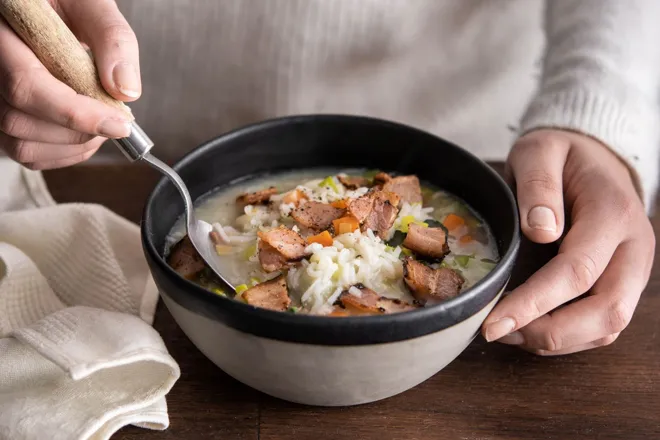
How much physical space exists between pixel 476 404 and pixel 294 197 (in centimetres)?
54

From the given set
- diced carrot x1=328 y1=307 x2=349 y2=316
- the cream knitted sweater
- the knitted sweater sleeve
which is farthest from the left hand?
the cream knitted sweater

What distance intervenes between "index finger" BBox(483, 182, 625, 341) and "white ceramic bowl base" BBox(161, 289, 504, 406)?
65 mm

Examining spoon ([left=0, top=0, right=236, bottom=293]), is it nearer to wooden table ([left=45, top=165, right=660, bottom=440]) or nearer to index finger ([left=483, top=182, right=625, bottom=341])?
wooden table ([left=45, top=165, right=660, bottom=440])

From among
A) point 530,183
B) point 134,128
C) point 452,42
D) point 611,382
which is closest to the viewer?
point 134,128

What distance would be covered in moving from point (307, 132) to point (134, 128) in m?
0.52

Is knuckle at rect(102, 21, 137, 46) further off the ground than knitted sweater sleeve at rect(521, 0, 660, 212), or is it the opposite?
knuckle at rect(102, 21, 137, 46)

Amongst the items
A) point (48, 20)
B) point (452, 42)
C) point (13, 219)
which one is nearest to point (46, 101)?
point (48, 20)

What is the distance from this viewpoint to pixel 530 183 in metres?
1.43

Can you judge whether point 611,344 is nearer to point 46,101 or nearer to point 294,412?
point 294,412

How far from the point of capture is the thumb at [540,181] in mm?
1333

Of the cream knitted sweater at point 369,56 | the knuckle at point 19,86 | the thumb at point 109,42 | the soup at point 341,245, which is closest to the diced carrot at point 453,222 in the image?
the soup at point 341,245

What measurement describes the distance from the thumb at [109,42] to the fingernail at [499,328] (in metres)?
0.72

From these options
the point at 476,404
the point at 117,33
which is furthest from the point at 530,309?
the point at 117,33

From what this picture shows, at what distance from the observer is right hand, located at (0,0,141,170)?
44.4 inches
